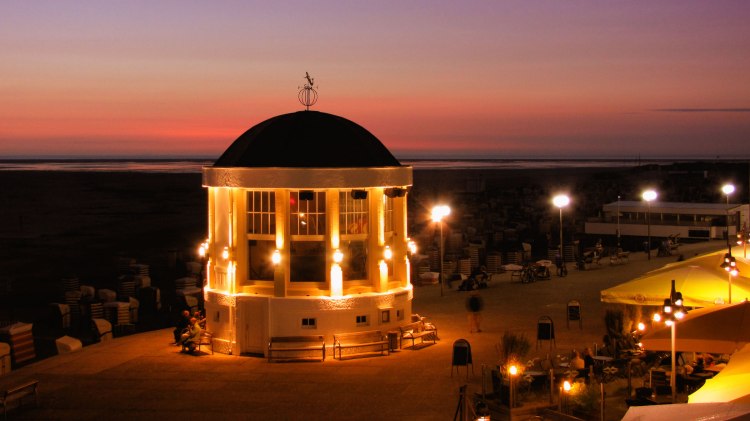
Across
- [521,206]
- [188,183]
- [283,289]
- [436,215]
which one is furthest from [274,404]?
[188,183]

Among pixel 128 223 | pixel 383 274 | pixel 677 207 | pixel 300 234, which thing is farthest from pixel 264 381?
pixel 128 223

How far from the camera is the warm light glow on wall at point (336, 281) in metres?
22.4

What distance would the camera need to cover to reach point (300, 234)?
74.2ft

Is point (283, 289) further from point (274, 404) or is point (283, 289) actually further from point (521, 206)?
point (521, 206)

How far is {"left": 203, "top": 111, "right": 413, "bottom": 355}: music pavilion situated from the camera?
22359mm

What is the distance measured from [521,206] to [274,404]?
83305 mm

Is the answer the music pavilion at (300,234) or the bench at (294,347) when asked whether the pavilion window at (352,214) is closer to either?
the music pavilion at (300,234)

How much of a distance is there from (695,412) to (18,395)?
42.1ft

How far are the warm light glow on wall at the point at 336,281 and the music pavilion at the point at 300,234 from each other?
0.02 m

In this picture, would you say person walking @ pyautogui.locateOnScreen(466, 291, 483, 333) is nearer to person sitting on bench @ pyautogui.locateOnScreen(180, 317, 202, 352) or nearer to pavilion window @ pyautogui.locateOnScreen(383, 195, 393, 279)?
pavilion window @ pyautogui.locateOnScreen(383, 195, 393, 279)

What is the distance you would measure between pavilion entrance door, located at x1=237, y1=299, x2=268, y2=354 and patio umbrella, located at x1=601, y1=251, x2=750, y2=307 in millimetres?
8178

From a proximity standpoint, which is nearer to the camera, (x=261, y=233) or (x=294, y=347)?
(x=294, y=347)

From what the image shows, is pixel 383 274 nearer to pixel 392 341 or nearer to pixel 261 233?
pixel 392 341

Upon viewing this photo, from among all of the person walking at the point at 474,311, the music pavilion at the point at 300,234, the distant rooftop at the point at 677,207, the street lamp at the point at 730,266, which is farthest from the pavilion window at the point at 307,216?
the distant rooftop at the point at 677,207
